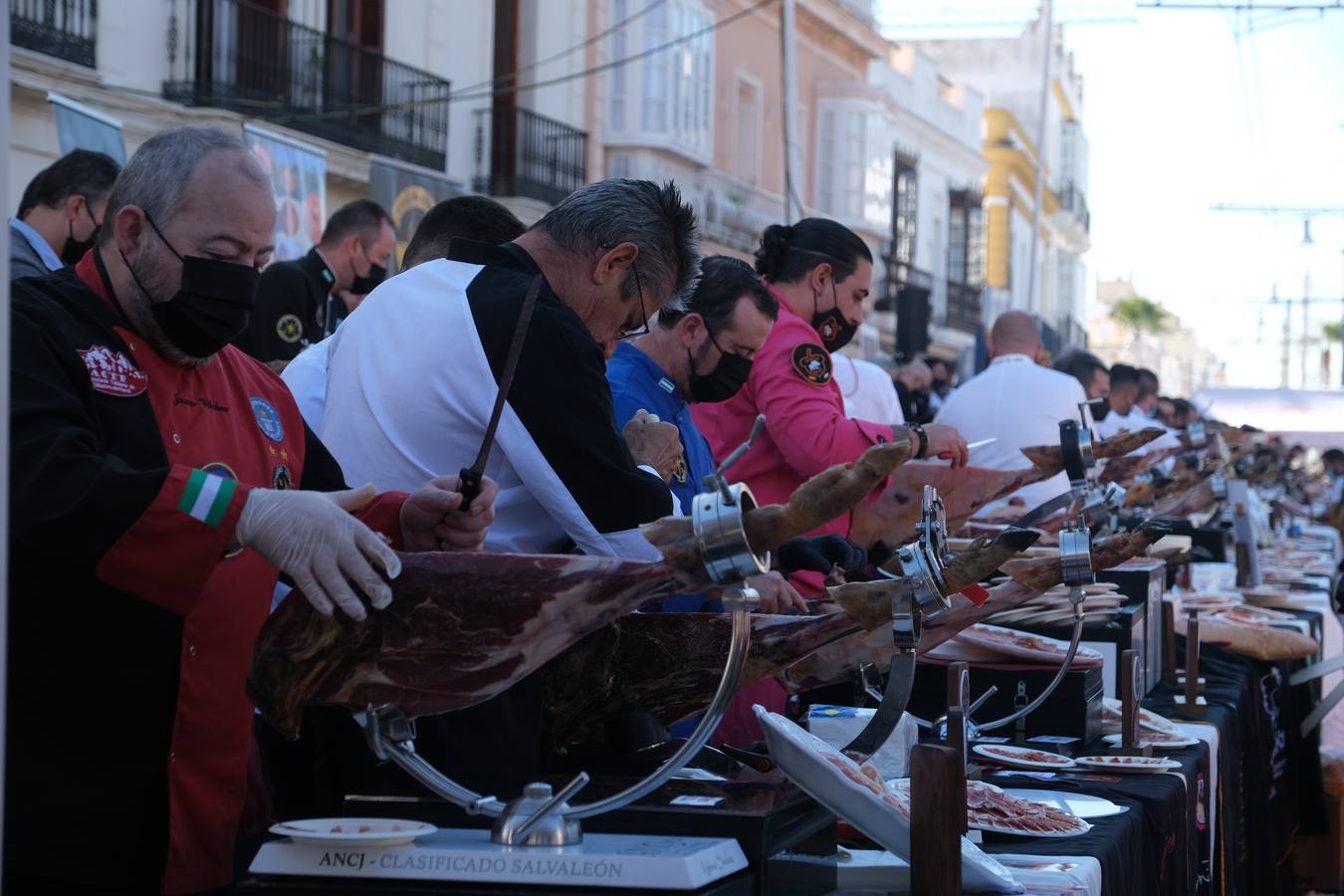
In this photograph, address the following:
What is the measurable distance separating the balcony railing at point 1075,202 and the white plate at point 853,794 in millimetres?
47817

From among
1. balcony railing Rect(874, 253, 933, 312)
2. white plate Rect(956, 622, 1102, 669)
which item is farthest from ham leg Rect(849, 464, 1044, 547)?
balcony railing Rect(874, 253, 933, 312)

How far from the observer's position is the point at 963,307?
1374 inches

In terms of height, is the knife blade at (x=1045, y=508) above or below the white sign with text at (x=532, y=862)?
above

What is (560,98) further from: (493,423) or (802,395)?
(493,423)

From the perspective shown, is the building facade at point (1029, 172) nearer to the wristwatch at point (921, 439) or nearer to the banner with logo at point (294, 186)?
the banner with logo at point (294, 186)

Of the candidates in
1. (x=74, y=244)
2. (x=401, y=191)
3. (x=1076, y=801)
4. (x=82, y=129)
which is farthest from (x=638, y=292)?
(x=401, y=191)

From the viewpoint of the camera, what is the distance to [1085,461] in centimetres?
447

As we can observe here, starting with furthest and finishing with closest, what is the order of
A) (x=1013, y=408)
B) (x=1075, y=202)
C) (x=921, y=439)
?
(x=1075, y=202) → (x=1013, y=408) → (x=921, y=439)

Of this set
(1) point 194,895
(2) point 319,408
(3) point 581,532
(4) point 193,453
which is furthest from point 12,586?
(2) point 319,408

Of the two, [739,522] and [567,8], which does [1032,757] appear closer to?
[739,522]

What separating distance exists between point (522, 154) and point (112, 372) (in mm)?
16159

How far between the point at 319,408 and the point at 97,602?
1.31 metres

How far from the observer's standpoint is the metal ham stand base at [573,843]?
1.67 meters

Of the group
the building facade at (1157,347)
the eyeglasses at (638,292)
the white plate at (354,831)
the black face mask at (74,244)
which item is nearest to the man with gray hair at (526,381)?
the eyeglasses at (638,292)
